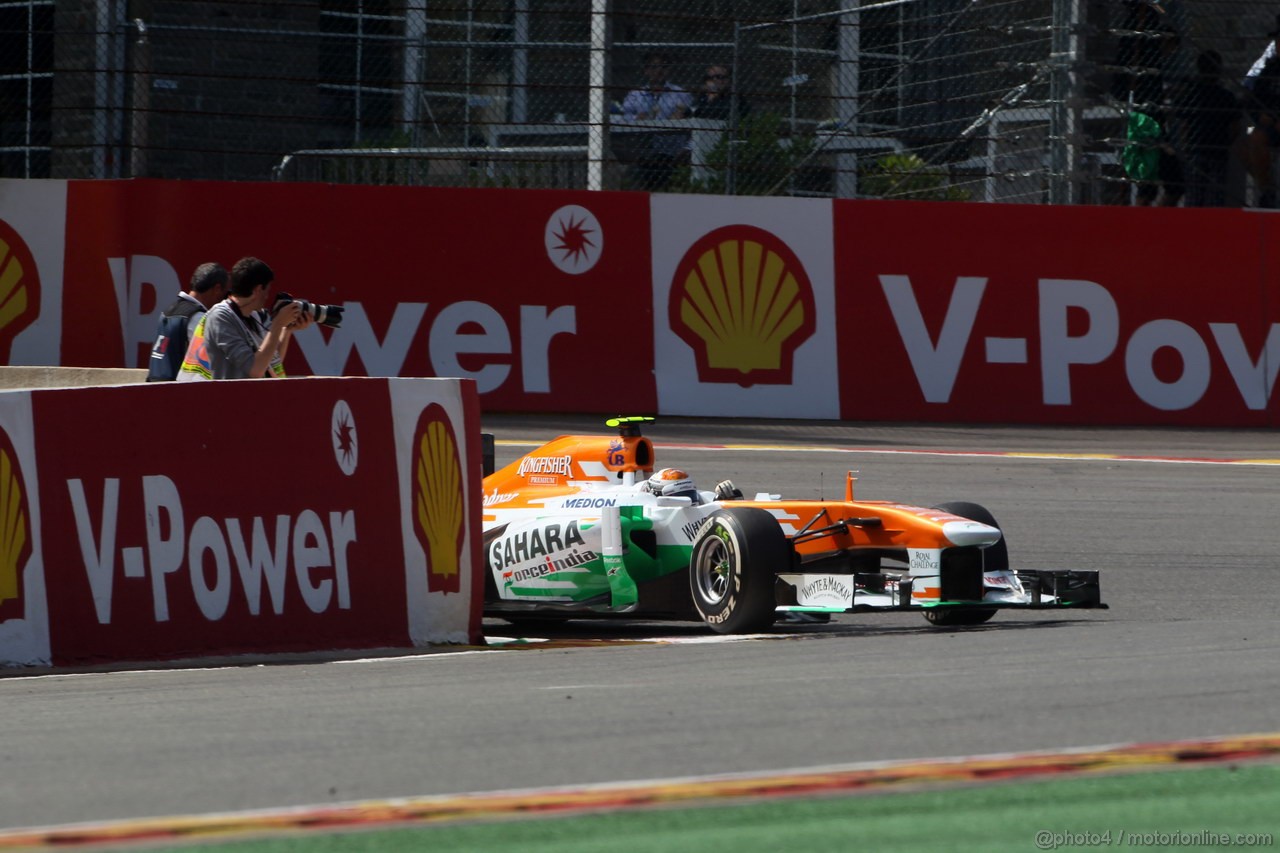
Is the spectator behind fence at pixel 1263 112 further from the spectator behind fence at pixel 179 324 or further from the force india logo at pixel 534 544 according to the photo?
the force india logo at pixel 534 544

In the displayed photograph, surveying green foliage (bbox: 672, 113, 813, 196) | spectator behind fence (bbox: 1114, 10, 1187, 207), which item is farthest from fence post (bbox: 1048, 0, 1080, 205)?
green foliage (bbox: 672, 113, 813, 196)

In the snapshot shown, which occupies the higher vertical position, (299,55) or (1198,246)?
(299,55)

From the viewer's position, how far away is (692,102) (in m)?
15.8

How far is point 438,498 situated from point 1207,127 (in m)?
10.2

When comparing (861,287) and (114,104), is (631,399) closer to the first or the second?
(861,287)

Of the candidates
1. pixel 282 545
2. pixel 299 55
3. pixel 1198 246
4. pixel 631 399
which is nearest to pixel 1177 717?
pixel 282 545

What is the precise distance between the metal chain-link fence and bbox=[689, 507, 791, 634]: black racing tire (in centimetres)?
801

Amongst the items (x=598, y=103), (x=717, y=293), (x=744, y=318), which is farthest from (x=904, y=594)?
(x=598, y=103)

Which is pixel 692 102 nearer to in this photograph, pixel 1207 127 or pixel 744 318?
pixel 744 318

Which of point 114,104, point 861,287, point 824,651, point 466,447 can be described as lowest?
point 824,651

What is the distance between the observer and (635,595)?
8.01 metres

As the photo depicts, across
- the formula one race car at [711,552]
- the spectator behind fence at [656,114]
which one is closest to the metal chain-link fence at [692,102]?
the spectator behind fence at [656,114]

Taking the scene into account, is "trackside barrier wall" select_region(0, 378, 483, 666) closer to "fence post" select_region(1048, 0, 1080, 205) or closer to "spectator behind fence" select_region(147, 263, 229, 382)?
"spectator behind fence" select_region(147, 263, 229, 382)

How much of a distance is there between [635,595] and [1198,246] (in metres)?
8.94
